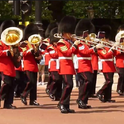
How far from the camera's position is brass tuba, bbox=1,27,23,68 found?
1111 centimetres

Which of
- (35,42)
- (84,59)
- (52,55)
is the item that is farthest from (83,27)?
(52,55)

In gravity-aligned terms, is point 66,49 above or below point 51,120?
above

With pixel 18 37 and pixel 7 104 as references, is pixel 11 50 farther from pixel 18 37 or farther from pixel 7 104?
pixel 7 104

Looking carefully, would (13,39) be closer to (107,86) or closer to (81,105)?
(81,105)

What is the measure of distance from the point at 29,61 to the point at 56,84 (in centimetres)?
183

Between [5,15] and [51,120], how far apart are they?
21.8 m

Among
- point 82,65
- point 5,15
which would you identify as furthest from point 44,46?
point 5,15

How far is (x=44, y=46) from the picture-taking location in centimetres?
1328

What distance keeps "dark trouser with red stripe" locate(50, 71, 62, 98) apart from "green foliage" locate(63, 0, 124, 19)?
17.9 meters

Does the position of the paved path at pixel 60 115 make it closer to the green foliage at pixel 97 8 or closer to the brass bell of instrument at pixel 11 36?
the brass bell of instrument at pixel 11 36

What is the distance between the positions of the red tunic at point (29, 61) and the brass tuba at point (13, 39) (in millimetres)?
899

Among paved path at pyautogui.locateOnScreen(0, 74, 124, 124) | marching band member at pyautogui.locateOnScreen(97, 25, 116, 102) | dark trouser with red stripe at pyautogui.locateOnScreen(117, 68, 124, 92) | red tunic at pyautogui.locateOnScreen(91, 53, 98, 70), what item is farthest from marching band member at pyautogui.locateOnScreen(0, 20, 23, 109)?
dark trouser with red stripe at pyautogui.locateOnScreen(117, 68, 124, 92)

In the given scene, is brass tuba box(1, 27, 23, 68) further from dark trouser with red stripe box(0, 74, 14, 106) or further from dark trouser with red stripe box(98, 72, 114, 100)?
dark trouser with red stripe box(98, 72, 114, 100)

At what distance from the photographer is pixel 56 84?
1401 centimetres
